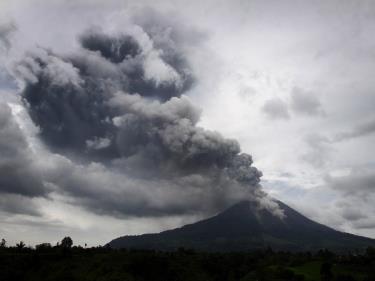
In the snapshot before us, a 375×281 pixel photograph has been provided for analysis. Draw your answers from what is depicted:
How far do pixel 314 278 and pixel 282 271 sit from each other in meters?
9.25

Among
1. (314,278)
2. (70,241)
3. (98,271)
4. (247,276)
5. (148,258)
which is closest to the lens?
(314,278)

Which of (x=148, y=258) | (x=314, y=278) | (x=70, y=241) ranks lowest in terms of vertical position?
(x=314, y=278)

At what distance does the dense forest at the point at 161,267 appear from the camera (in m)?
119

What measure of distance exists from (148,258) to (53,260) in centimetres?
3097

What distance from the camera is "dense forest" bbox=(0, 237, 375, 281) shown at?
119312 millimetres

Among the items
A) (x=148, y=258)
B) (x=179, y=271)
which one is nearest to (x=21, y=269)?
(x=148, y=258)

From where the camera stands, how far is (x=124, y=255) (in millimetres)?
145125

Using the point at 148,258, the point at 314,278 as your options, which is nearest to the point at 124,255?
the point at 148,258

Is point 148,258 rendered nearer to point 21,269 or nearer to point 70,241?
point 21,269

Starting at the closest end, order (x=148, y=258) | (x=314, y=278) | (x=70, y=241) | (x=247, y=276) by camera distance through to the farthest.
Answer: (x=314, y=278) < (x=247, y=276) < (x=148, y=258) < (x=70, y=241)

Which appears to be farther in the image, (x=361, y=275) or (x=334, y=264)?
(x=334, y=264)

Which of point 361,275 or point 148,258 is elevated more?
point 148,258

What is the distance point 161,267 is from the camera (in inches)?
5536

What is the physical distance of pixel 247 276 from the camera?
133500mm
